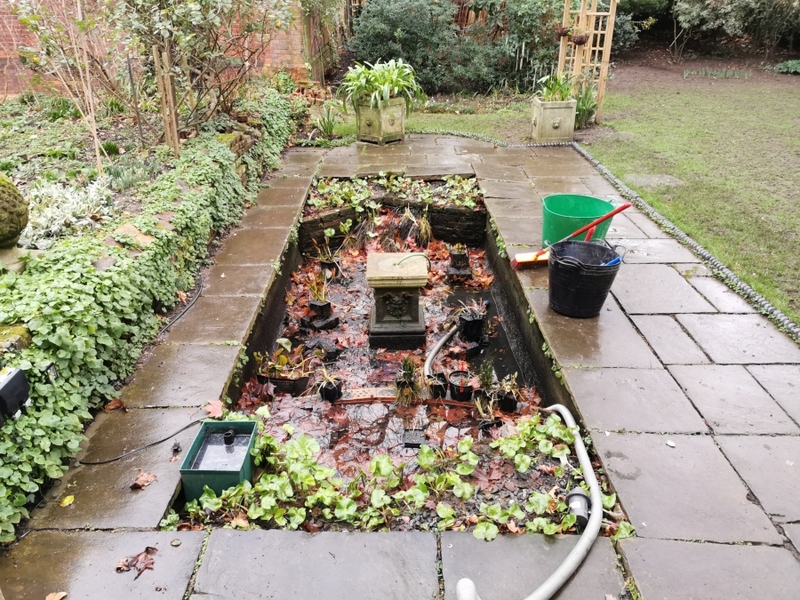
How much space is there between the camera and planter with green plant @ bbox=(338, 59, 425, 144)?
666 centimetres

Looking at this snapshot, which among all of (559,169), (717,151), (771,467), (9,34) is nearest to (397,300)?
(771,467)

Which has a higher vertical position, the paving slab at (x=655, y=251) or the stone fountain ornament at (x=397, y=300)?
the paving slab at (x=655, y=251)

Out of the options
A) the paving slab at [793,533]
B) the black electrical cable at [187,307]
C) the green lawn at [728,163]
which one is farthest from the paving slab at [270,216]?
the paving slab at [793,533]

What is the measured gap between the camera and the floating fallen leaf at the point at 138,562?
1.82m

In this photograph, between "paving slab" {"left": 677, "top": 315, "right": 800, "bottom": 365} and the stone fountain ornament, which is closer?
"paving slab" {"left": 677, "top": 315, "right": 800, "bottom": 365}

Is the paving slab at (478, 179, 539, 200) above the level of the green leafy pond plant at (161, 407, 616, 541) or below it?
above

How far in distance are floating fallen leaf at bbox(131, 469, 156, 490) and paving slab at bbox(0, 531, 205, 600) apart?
21 cm

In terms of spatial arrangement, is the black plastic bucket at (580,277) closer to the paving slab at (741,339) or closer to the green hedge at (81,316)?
the paving slab at (741,339)

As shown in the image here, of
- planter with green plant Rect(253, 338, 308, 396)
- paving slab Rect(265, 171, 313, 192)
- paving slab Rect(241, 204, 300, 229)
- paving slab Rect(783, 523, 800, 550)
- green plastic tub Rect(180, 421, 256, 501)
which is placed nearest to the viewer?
paving slab Rect(783, 523, 800, 550)

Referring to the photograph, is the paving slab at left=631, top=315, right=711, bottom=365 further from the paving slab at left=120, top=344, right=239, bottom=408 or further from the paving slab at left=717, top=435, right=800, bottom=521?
the paving slab at left=120, top=344, right=239, bottom=408

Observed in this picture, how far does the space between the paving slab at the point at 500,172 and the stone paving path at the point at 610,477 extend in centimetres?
226

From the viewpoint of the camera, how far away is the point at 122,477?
2195 mm

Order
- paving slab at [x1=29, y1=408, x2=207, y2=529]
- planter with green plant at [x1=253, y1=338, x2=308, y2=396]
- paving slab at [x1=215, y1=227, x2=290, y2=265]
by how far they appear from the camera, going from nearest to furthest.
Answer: paving slab at [x1=29, y1=408, x2=207, y2=529], planter with green plant at [x1=253, y1=338, x2=308, y2=396], paving slab at [x1=215, y1=227, x2=290, y2=265]

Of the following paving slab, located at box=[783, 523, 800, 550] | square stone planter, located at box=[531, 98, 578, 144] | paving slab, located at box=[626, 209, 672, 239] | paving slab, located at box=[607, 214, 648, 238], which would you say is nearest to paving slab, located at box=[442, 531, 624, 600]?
paving slab, located at box=[783, 523, 800, 550]
